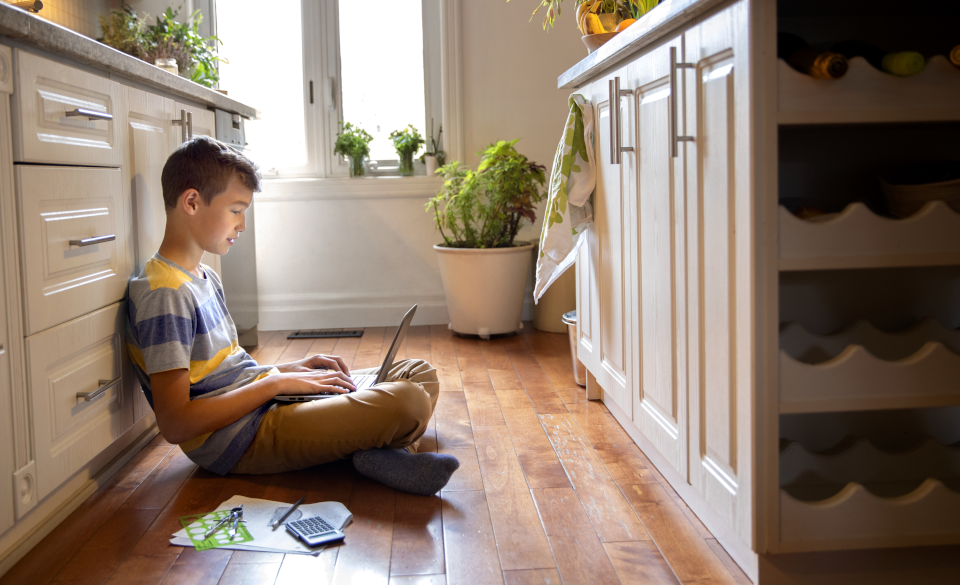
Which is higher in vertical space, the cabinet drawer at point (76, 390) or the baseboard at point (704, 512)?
the cabinet drawer at point (76, 390)

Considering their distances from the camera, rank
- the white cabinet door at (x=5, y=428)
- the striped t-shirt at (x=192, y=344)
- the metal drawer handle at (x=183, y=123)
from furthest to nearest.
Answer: the metal drawer handle at (x=183, y=123), the striped t-shirt at (x=192, y=344), the white cabinet door at (x=5, y=428)

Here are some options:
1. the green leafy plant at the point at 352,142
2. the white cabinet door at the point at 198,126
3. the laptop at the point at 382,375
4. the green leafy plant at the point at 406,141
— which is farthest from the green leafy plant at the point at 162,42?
the laptop at the point at 382,375

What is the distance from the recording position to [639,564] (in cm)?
130

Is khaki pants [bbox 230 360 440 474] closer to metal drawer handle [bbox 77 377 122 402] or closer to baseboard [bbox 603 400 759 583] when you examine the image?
metal drawer handle [bbox 77 377 122 402]

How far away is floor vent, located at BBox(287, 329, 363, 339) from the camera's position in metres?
3.42

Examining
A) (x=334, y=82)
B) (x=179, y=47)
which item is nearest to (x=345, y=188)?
(x=334, y=82)

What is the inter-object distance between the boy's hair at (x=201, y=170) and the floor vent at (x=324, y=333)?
1.75m

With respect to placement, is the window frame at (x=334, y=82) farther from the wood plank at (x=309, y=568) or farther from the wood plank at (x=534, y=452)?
the wood plank at (x=309, y=568)

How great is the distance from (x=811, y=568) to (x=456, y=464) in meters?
0.71

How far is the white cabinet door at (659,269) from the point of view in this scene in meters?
1.38

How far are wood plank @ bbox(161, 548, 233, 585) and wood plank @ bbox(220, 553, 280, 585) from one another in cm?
1

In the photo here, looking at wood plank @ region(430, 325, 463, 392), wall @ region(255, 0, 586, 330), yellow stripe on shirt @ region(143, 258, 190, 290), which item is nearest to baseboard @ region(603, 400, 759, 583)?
wood plank @ region(430, 325, 463, 392)

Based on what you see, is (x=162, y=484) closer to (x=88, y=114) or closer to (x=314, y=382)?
(x=314, y=382)

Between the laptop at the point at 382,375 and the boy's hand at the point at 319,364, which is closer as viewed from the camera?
the laptop at the point at 382,375
